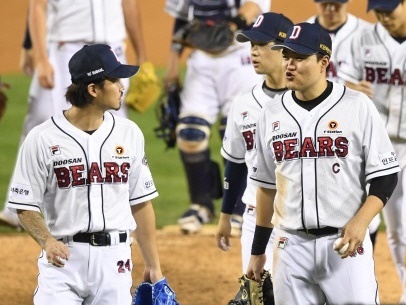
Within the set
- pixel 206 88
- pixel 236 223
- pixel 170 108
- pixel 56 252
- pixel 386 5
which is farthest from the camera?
pixel 170 108

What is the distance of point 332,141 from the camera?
A: 17.4 ft

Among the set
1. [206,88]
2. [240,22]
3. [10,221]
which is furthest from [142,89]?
[10,221]

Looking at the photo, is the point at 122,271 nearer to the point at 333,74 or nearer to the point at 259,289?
the point at 259,289

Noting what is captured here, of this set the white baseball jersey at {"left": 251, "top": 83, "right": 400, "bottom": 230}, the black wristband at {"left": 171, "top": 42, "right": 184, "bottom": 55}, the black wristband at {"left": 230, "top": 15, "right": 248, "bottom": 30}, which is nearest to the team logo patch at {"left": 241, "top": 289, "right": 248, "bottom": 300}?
the white baseball jersey at {"left": 251, "top": 83, "right": 400, "bottom": 230}

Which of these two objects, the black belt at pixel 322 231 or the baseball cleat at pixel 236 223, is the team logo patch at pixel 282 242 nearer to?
the black belt at pixel 322 231

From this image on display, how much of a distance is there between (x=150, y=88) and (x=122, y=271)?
3.68 meters

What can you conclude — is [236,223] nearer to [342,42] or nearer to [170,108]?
[170,108]

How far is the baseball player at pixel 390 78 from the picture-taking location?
7.40 meters

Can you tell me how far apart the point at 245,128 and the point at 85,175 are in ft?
4.13

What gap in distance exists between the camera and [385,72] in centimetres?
747

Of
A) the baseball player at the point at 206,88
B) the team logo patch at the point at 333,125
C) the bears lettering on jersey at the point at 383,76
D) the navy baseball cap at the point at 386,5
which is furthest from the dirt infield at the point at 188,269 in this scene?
the team logo patch at the point at 333,125

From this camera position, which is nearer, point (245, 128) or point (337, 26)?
point (245, 128)

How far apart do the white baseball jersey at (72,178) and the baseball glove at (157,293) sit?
33 centimetres

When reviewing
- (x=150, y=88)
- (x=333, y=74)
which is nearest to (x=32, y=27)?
(x=150, y=88)
